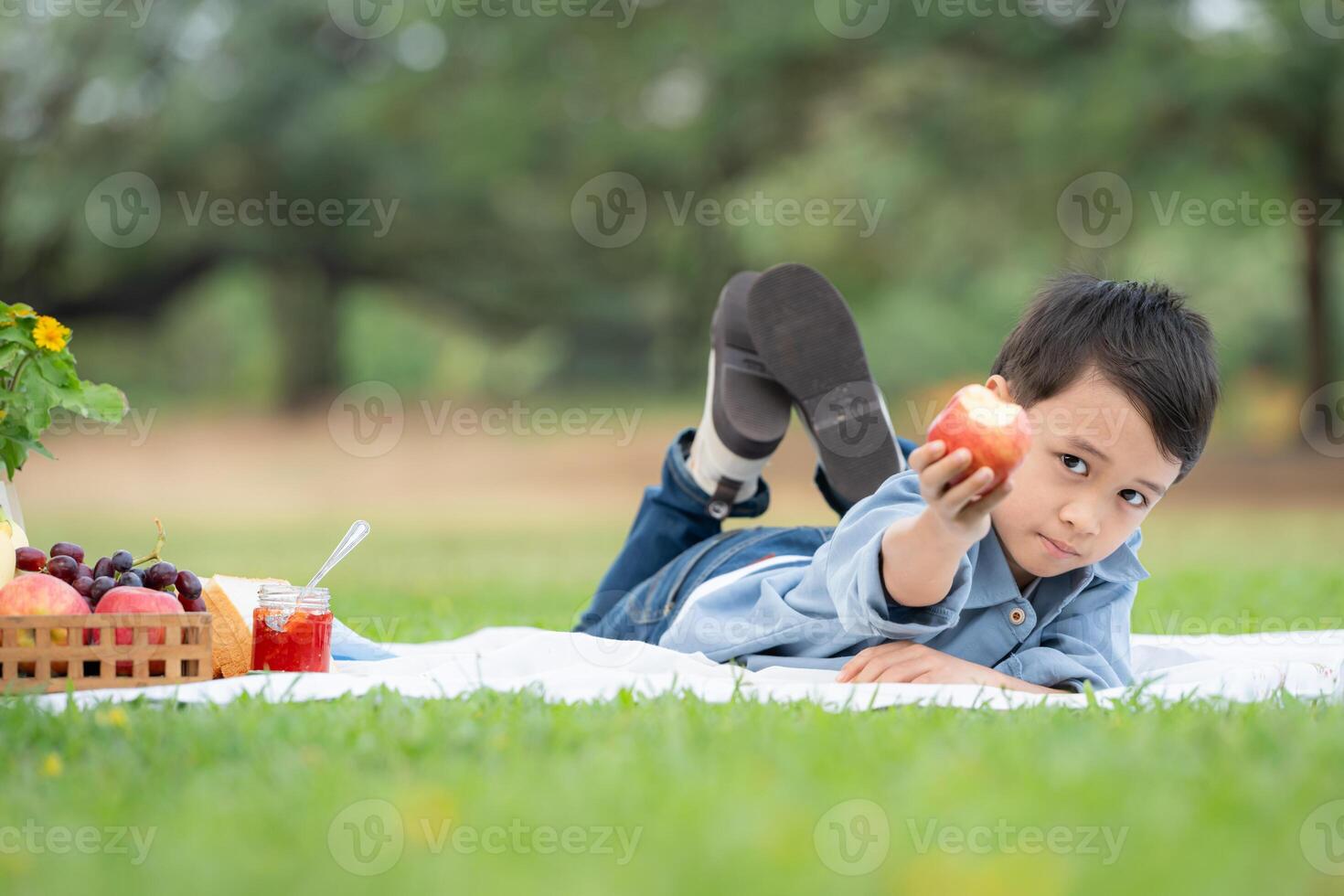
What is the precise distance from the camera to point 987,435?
236 centimetres

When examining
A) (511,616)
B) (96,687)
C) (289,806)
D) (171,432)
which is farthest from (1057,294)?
(171,432)

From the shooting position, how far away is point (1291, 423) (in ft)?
58.5

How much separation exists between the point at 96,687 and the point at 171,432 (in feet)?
58.3

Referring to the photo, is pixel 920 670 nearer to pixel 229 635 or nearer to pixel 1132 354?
pixel 1132 354

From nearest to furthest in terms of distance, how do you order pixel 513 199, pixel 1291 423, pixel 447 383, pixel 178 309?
pixel 1291 423, pixel 513 199, pixel 178 309, pixel 447 383

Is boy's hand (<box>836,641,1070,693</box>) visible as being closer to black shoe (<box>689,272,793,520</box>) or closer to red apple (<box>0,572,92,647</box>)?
black shoe (<box>689,272,793,520</box>)

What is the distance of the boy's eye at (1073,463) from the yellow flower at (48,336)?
2.27m

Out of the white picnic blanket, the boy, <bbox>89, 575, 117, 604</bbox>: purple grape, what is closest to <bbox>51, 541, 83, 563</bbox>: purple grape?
<bbox>89, 575, 117, 604</bbox>: purple grape

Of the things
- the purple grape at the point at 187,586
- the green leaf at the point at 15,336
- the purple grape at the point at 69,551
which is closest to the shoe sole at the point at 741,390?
the purple grape at the point at 187,586

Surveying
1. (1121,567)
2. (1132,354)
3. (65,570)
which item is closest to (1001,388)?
(1132,354)

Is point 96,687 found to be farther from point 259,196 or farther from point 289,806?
point 259,196

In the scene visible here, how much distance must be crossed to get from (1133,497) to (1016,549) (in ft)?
0.87

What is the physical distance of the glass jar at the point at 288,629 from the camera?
10.5 ft

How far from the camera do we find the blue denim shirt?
2809 mm
